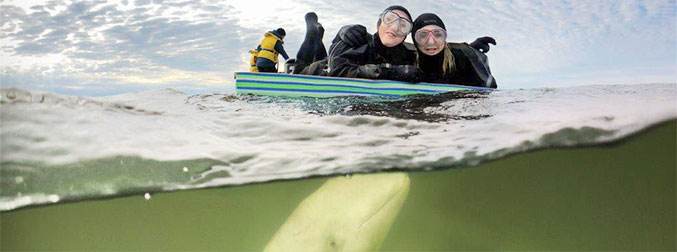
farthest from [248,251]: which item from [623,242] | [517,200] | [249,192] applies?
[623,242]

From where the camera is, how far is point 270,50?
14.2 ft

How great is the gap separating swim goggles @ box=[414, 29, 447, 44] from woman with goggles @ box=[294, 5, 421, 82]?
4.6 inches

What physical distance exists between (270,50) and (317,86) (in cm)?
74

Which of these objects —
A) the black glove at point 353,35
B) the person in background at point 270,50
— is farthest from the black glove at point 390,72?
the person in background at point 270,50

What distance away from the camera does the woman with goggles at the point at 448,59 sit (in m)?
3.91

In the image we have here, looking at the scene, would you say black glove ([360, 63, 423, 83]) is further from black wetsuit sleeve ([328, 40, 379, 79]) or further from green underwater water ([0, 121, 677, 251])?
green underwater water ([0, 121, 677, 251])

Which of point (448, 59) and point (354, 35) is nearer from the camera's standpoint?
point (354, 35)

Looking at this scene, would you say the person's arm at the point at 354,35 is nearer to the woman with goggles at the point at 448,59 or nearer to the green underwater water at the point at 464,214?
the woman with goggles at the point at 448,59

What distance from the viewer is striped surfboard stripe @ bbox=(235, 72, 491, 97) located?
3928 millimetres

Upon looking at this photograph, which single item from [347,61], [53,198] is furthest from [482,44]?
[53,198]

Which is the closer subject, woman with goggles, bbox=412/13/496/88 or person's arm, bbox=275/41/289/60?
woman with goggles, bbox=412/13/496/88

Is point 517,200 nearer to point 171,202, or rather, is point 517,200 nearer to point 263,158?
point 263,158

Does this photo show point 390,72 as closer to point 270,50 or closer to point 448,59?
point 448,59

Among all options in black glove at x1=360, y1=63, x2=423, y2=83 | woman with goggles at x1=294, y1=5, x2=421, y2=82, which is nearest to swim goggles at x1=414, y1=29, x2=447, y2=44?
woman with goggles at x1=294, y1=5, x2=421, y2=82
